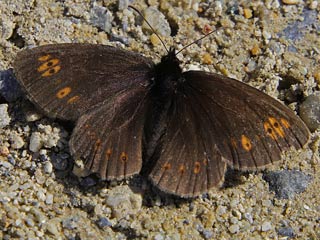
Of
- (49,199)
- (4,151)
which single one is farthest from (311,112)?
(4,151)

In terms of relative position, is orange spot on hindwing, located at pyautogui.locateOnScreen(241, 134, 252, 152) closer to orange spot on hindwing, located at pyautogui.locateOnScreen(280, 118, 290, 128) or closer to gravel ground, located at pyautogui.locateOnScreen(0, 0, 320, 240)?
orange spot on hindwing, located at pyautogui.locateOnScreen(280, 118, 290, 128)

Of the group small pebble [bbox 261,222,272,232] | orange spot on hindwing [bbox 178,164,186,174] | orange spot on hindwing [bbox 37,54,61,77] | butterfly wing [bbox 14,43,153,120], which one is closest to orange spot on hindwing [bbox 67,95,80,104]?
butterfly wing [bbox 14,43,153,120]

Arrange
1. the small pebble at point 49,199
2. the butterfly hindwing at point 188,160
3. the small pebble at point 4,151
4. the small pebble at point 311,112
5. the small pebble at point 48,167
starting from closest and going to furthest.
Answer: the butterfly hindwing at point 188,160
the small pebble at point 49,199
the small pebble at point 48,167
the small pebble at point 4,151
the small pebble at point 311,112

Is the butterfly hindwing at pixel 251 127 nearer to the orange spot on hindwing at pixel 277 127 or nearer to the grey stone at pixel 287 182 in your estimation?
the orange spot on hindwing at pixel 277 127

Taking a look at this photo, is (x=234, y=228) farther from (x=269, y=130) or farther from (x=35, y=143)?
(x=35, y=143)

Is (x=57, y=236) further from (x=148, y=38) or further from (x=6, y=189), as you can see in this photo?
(x=148, y=38)

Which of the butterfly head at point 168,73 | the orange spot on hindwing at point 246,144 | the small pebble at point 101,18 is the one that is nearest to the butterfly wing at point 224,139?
the orange spot on hindwing at point 246,144
